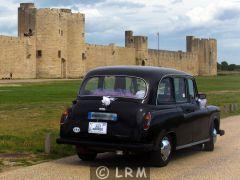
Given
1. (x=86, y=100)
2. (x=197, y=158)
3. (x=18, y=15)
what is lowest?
(x=197, y=158)

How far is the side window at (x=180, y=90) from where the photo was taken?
36.6ft

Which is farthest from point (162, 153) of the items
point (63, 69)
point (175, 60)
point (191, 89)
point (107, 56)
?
point (175, 60)

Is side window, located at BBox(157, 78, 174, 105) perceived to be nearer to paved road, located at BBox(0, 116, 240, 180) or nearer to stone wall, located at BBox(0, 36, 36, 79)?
paved road, located at BBox(0, 116, 240, 180)

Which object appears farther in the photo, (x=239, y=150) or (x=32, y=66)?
(x=32, y=66)

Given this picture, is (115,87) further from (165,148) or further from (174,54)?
(174,54)

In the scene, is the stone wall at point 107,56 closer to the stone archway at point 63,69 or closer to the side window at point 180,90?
the stone archway at point 63,69

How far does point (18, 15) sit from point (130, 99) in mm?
59590

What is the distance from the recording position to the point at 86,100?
10.3 metres

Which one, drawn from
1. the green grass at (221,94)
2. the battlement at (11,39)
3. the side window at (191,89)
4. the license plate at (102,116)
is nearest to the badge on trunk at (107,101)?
the license plate at (102,116)

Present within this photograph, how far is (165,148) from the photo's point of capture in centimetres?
1024

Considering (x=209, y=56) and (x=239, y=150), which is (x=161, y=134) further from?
(x=209, y=56)

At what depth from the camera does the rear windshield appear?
10.3 meters

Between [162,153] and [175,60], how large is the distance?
307ft

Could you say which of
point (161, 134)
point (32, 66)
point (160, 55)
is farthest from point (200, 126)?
point (160, 55)
